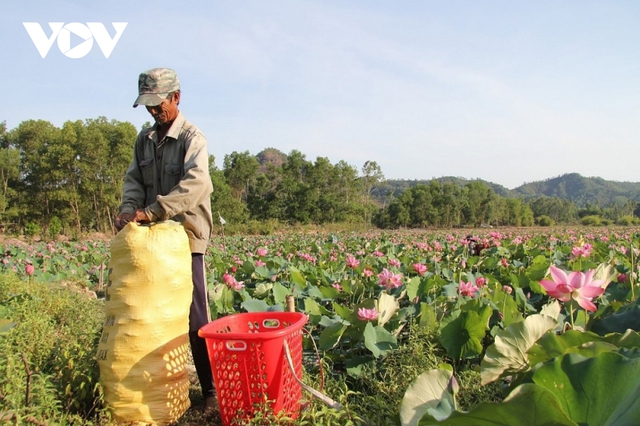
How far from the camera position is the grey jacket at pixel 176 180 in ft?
7.39

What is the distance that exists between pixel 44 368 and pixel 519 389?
2.49 m

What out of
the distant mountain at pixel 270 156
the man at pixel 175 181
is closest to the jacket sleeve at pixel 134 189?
the man at pixel 175 181

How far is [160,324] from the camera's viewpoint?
84.3 inches

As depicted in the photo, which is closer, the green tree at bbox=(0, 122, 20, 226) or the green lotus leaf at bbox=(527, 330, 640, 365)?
the green lotus leaf at bbox=(527, 330, 640, 365)

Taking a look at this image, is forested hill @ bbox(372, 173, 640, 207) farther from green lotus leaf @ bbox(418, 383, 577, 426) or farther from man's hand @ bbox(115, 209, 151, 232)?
green lotus leaf @ bbox(418, 383, 577, 426)

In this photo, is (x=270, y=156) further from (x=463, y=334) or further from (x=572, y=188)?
(x=463, y=334)

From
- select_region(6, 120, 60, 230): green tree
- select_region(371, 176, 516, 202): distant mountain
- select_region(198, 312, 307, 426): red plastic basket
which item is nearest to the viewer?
select_region(198, 312, 307, 426): red plastic basket

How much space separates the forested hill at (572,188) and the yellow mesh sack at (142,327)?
13972cm

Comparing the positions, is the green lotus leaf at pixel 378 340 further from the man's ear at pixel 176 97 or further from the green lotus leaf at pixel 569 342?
the man's ear at pixel 176 97

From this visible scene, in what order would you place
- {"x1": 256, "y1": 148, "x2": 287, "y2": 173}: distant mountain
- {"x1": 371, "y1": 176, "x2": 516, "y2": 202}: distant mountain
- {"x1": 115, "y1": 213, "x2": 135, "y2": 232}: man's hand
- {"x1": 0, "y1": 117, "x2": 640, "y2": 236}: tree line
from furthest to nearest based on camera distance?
1. {"x1": 256, "y1": 148, "x2": 287, "y2": 173}: distant mountain
2. {"x1": 371, "y1": 176, "x2": 516, "y2": 202}: distant mountain
3. {"x1": 0, "y1": 117, "x2": 640, "y2": 236}: tree line
4. {"x1": 115, "y1": 213, "x2": 135, "y2": 232}: man's hand

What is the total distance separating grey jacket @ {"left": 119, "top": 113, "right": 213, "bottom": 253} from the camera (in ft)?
7.39

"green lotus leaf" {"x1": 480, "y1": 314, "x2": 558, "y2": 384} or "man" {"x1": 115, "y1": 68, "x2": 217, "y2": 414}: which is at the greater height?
"man" {"x1": 115, "y1": 68, "x2": 217, "y2": 414}

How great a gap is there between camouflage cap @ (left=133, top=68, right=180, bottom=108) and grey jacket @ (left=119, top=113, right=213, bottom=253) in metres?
0.21

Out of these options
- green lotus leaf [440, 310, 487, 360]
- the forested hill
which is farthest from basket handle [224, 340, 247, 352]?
the forested hill
